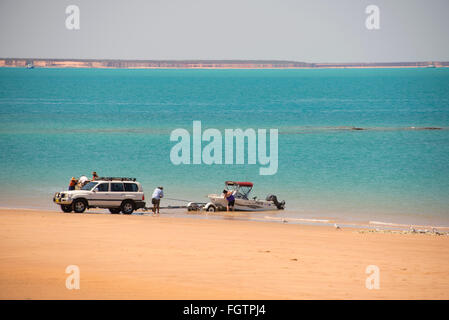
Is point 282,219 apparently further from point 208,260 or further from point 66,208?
point 208,260

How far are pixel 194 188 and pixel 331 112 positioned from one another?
76267 millimetres

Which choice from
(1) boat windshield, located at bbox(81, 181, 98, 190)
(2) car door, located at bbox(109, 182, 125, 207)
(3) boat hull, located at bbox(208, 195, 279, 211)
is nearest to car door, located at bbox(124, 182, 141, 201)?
(2) car door, located at bbox(109, 182, 125, 207)

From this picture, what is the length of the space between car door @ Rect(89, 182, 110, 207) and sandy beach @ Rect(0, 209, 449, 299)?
3092 millimetres

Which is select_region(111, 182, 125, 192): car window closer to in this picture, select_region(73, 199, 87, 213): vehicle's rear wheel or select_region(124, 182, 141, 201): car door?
select_region(124, 182, 141, 201): car door

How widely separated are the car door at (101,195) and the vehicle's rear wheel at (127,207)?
75 cm

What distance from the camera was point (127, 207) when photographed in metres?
31.5

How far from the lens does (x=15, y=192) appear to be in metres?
40.8

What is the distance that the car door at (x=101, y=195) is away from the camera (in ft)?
101

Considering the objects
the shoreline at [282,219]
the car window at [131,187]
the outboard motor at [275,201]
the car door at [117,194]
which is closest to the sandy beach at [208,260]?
the shoreline at [282,219]

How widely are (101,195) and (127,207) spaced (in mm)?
1353

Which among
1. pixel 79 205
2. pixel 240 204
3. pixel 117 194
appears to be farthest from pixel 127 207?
pixel 240 204

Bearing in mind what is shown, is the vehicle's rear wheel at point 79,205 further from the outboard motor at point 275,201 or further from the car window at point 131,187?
the outboard motor at point 275,201
